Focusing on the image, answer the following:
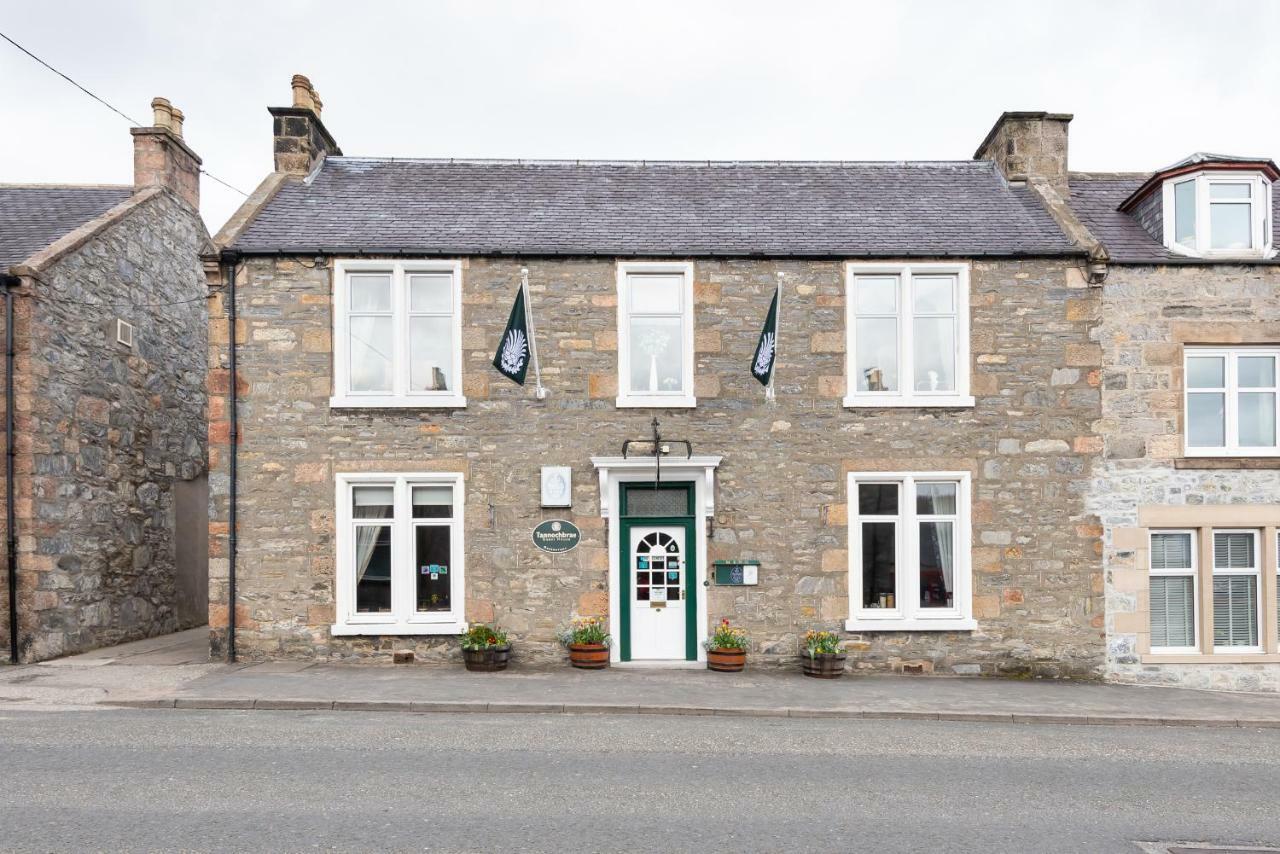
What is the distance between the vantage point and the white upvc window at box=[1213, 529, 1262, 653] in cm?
1285

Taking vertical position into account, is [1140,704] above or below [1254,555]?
below

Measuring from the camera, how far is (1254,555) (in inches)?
508

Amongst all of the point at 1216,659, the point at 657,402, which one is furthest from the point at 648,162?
the point at 1216,659

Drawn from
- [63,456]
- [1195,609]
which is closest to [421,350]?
[63,456]

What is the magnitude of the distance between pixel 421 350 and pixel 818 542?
21.0 ft

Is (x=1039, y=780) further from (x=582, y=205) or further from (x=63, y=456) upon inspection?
(x=63, y=456)

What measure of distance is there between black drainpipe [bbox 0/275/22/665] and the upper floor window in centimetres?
1712

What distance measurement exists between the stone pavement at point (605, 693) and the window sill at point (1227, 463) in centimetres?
317

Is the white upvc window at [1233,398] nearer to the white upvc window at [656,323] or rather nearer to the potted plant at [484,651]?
the white upvc window at [656,323]

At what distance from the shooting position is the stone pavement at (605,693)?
10195mm

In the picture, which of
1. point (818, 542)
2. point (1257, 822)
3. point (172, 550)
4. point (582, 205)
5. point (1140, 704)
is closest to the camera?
point (1257, 822)

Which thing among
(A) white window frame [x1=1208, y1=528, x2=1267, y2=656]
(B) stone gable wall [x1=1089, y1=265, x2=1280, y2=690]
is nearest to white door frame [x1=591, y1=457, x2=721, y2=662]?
(B) stone gable wall [x1=1089, y1=265, x2=1280, y2=690]

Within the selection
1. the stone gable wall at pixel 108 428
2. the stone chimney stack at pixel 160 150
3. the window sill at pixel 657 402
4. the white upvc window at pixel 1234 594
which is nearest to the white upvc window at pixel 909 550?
the window sill at pixel 657 402

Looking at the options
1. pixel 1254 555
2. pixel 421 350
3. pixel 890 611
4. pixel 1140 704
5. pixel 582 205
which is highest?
pixel 582 205
